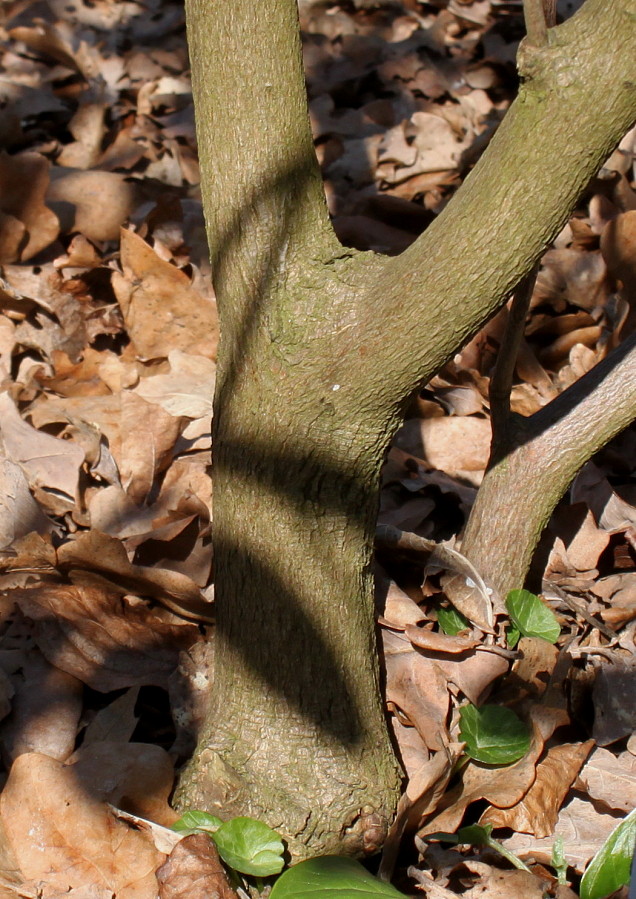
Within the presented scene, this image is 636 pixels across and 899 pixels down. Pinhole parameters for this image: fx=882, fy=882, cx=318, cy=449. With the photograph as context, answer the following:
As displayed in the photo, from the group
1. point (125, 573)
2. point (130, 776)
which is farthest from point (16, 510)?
point (130, 776)

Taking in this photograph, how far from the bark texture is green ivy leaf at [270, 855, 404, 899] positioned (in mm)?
126

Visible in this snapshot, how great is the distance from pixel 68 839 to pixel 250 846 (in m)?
0.34

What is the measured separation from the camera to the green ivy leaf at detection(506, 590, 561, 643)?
1.93m

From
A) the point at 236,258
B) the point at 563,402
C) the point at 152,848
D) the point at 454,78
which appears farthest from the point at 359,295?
the point at 454,78

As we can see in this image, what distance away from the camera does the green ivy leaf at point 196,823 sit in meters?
1.67

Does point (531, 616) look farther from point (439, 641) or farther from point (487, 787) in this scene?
point (487, 787)

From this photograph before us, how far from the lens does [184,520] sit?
7.09 feet

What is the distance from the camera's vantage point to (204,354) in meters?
2.81

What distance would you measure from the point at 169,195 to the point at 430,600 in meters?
1.78

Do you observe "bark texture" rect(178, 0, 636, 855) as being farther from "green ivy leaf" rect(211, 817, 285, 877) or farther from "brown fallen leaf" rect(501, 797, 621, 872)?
"brown fallen leaf" rect(501, 797, 621, 872)

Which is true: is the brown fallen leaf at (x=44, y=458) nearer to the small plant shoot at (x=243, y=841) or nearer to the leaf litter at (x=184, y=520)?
the leaf litter at (x=184, y=520)

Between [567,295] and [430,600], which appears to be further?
[567,295]

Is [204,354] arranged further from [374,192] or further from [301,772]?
[301,772]

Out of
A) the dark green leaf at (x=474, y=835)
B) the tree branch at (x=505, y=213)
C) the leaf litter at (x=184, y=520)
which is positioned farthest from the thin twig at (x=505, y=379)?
the dark green leaf at (x=474, y=835)
